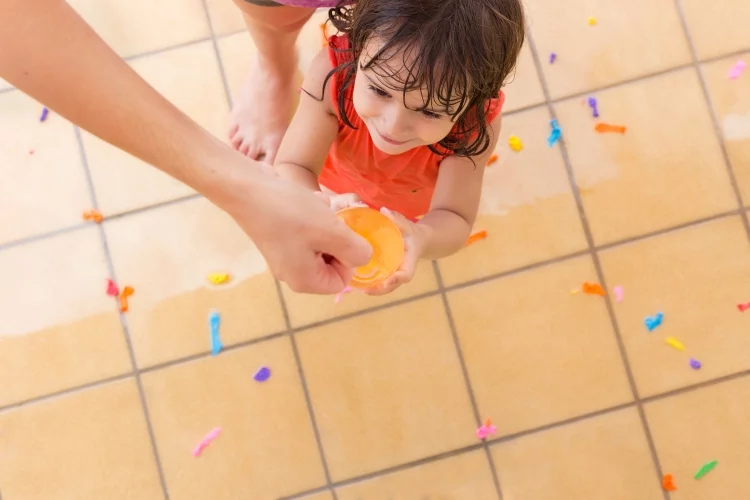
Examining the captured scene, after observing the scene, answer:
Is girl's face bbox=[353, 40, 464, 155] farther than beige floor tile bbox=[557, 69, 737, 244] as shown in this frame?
No

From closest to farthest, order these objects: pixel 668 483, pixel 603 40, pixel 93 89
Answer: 1. pixel 93 89
2. pixel 668 483
3. pixel 603 40

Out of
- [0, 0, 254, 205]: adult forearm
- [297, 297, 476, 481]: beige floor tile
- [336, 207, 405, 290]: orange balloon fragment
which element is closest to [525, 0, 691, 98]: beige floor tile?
[297, 297, 476, 481]: beige floor tile

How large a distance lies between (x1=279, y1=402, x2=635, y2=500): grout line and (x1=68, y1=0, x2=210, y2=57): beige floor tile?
0.91 metres

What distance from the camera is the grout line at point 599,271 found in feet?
3.72

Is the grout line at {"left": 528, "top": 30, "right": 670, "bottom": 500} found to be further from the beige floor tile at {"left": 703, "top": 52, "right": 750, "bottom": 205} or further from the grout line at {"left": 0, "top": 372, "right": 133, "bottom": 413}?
the grout line at {"left": 0, "top": 372, "right": 133, "bottom": 413}

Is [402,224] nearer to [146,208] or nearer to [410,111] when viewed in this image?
[410,111]

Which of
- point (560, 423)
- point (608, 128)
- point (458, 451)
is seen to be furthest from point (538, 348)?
point (608, 128)

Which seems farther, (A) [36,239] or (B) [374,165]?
(A) [36,239]

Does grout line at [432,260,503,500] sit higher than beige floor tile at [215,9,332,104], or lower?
lower

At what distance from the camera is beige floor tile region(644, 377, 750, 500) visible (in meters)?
1.12

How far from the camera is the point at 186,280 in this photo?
1.16 m

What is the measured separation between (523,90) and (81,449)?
1.09 meters

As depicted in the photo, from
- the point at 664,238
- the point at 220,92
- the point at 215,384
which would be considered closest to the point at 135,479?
the point at 215,384

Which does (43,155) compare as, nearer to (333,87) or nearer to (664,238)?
(333,87)
